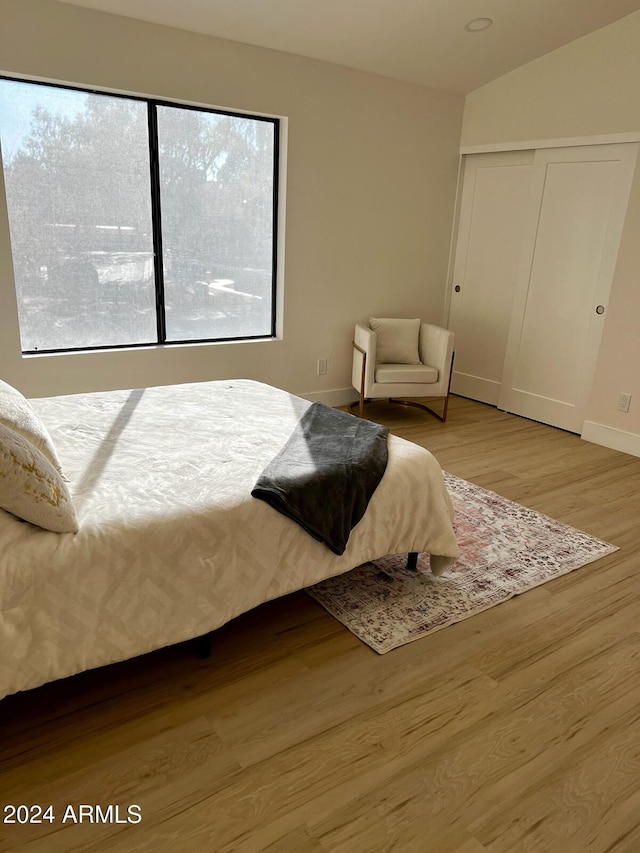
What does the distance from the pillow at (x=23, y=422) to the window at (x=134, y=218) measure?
2036 millimetres

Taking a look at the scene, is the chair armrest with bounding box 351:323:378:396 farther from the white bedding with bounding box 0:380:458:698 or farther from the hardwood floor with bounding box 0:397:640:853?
the hardwood floor with bounding box 0:397:640:853

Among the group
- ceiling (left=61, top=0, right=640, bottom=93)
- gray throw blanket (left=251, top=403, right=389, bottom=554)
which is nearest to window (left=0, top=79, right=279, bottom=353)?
ceiling (left=61, top=0, right=640, bottom=93)

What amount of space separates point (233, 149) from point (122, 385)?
188 centimetres

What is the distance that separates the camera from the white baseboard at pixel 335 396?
5.13m

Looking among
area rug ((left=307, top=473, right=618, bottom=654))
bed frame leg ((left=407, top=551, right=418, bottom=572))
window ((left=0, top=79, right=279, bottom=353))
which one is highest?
window ((left=0, top=79, right=279, bottom=353))

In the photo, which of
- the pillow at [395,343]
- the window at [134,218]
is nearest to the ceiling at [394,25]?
the window at [134,218]

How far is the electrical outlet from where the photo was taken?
4273 millimetres

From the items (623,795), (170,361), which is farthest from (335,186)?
(623,795)

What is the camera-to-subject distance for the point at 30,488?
1656mm

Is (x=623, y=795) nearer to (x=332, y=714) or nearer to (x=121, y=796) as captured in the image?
(x=332, y=714)

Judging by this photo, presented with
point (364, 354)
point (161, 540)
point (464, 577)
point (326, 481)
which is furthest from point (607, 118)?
point (161, 540)

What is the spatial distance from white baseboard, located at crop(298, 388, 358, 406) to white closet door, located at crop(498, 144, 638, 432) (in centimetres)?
137

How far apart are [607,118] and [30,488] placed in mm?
4460

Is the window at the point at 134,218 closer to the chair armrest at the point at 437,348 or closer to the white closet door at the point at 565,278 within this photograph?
the chair armrest at the point at 437,348
